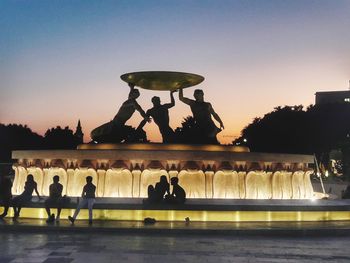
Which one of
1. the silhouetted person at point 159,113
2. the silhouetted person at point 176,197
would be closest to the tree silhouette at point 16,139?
the silhouetted person at point 159,113

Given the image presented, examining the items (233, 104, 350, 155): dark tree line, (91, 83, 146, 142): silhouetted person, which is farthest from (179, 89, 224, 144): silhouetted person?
(233, 104, 350, 155): dark tree line

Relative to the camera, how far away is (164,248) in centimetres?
1045

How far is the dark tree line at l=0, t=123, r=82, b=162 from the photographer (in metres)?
72.1

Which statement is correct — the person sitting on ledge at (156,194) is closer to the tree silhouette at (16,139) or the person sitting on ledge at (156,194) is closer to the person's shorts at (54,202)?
the person's shorts at (54,202)

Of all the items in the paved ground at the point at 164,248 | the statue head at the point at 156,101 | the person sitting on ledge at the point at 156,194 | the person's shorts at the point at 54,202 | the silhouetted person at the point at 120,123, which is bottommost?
the paved ground at the point at 164,248

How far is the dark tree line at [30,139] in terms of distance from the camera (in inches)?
2837

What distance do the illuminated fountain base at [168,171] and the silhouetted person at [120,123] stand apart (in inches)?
111

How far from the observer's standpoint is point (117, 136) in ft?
70.4

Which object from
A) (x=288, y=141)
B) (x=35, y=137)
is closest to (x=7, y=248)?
(x=288, y=141)

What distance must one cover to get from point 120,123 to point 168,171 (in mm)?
4428

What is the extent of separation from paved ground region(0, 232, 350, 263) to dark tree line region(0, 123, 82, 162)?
59657 mm

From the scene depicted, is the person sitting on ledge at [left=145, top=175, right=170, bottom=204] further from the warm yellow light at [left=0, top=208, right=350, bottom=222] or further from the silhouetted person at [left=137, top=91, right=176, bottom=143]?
the silhouetted person at [left=137, top=91, right=176, bottom=143]

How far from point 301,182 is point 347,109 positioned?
44.2 meters

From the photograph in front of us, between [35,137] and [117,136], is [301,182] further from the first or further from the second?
[35,137]
